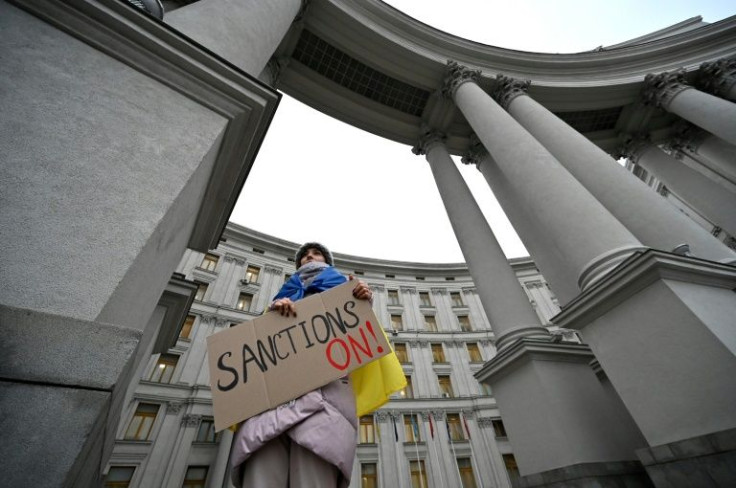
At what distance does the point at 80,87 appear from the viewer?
5.77 feet

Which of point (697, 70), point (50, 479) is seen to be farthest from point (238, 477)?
point (697, 70)

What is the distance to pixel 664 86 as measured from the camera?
964 centimetres

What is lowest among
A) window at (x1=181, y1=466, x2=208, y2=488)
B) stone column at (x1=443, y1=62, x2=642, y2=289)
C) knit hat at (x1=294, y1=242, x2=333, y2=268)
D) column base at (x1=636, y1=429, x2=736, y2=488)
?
column base at (x1=636, y1=429, x2=736, y2=488)

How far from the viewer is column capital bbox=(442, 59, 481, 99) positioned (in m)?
8.55

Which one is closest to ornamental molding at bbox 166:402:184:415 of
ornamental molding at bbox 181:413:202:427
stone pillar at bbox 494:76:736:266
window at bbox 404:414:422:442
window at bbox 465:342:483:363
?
ornamental molding at bbox 181:413:202:427

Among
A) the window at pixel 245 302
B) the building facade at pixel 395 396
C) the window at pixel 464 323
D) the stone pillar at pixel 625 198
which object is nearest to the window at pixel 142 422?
the building facade at pixel 395 396

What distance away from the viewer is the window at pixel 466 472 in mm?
16634

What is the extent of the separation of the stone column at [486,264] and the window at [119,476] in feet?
53.5

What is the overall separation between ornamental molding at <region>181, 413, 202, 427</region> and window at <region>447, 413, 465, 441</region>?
14116 millimetres

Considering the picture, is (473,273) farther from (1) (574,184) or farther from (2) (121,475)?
(2) (121,475)

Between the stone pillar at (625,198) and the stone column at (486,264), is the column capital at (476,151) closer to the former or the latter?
the stone column at (486,264)

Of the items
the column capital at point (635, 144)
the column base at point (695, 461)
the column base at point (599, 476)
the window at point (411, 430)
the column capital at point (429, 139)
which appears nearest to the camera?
the column base at point (695, 461)

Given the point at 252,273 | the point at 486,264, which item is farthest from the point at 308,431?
the point at 252,273

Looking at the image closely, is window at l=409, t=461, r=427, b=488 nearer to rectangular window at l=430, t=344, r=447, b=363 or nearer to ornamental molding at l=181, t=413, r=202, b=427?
rectangular window at l=430, t=344, r=447, b=363
